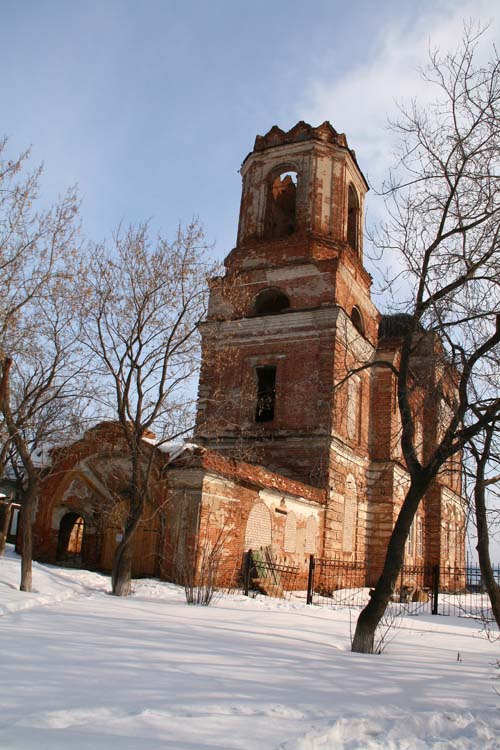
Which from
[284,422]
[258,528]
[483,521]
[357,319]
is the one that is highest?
[357,319]

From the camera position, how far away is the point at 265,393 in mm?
21562

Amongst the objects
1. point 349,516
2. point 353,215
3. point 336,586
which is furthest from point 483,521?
point 353,215

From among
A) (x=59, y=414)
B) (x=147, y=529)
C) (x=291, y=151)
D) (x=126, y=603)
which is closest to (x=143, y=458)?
(x=147, y=529)

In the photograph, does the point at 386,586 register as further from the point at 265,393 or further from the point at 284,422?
the point at 265,393

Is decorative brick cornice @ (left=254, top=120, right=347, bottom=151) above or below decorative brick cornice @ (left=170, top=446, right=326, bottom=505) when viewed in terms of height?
above

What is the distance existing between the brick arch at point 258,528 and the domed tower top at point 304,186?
10743 mm

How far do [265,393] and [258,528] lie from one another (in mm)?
6651

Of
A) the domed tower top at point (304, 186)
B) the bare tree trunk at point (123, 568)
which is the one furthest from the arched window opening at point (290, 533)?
the domed tower top at point (304, 186)

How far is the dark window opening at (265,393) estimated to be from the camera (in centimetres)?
2109

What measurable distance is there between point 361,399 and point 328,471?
433 centimetres

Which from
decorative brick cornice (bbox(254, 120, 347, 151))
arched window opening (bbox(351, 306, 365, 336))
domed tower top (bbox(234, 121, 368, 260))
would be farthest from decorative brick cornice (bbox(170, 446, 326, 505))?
decorative brick cornice (bbox(254, 120, 347, 151))

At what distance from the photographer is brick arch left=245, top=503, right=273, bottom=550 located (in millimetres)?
15445

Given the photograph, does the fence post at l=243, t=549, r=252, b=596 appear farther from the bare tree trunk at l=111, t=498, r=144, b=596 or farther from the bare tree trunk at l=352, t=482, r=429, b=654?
the bare tree trunk at l=352, t=482, r=429, b=654

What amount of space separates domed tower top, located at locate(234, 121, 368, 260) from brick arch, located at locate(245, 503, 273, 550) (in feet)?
35.2
